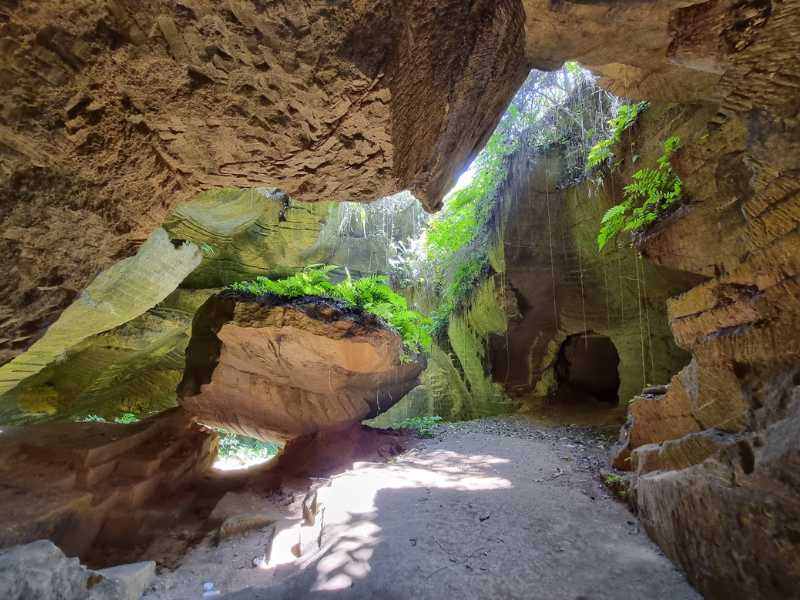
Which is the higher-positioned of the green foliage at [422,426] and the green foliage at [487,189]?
the green foliage at [487,189]

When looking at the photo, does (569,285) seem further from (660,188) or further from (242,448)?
(242,448)

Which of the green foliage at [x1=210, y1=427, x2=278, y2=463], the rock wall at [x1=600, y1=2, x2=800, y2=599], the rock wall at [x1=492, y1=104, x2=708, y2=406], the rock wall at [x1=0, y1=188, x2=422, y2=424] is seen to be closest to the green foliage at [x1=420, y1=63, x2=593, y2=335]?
the rock wall at [x1=492, y1=104, x2=708, y2=406]

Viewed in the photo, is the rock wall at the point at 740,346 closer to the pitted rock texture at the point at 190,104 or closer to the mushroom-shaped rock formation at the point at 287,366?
the pitted rock texture at the point at 190,104

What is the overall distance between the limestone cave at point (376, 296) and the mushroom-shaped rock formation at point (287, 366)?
0.22ft

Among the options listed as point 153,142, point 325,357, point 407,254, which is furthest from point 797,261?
point 407,254

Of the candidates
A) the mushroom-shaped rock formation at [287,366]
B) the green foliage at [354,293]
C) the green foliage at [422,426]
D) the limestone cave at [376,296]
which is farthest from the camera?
the green foliage at [422,426]

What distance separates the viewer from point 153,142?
2.45 meters

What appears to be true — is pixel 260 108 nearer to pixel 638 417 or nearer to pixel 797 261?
pixel 797 261

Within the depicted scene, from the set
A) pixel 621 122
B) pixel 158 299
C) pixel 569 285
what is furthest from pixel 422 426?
pixel 621 122

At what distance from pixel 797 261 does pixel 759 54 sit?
46.5 inches

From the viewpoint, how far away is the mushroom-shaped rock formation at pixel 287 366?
605cm

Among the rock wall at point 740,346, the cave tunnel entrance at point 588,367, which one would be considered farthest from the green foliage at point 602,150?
the cave tunnel entrance at point 588,367

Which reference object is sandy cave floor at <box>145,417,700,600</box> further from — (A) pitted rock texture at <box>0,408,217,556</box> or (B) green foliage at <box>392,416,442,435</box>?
(B) green foliage at <box>392,416,442,435</box>

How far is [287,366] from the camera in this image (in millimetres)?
6531
